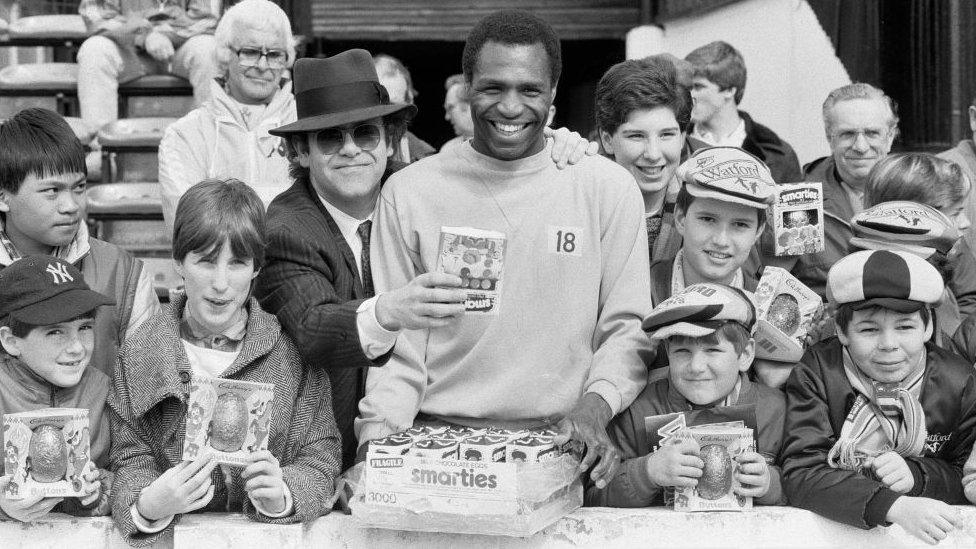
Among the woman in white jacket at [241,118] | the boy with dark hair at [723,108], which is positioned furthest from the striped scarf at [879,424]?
the boy with dark hair at [723,108]

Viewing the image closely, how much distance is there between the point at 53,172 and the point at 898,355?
2.80 meters

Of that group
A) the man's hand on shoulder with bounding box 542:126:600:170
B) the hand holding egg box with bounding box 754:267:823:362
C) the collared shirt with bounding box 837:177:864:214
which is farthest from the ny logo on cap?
the collared shirt with bounding box 837:177:864:214

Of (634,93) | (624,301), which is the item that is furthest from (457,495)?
(634,93)

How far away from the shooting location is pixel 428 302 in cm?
349

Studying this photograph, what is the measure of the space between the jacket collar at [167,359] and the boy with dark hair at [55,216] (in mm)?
475

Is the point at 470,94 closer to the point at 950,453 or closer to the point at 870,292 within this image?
the point at 870,292

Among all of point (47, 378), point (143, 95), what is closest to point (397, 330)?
point (47, 378)

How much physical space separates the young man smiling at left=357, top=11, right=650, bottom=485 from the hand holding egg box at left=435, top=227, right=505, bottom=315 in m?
0.40

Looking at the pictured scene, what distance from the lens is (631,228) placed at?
4.04 metres

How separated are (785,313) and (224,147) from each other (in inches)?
111

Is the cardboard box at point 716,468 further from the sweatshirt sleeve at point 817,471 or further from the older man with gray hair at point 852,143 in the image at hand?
the older man with gray hair at point 852,143

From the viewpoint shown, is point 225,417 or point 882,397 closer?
point 225,417

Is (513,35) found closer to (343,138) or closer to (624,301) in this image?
(343,138)

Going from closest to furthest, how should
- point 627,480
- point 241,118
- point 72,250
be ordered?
point 627,480 → point 72,250 → point 241,118
